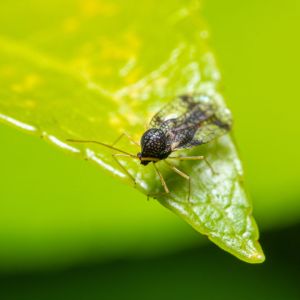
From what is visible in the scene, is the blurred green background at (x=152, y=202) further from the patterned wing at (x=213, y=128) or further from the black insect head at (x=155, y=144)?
the black insect head at (x=155, y=144)

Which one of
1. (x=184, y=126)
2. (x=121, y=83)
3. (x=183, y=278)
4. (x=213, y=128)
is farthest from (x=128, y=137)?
(x=183, y=278)

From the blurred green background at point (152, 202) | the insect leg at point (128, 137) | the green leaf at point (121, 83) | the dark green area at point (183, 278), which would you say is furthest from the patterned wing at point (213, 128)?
the dark green area at point (183, 278)

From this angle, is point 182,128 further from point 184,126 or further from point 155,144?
point 155,144

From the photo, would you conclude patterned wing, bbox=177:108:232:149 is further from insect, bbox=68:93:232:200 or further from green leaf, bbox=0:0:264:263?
green leaf, bbox=0:0:264:263

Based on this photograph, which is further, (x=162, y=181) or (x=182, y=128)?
(x=182, y=128)

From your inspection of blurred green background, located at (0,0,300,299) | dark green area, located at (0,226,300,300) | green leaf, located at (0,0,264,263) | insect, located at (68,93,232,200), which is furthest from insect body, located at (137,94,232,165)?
dark green area, located at (0,226,300,300)

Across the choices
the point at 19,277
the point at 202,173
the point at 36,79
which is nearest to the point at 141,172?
the point at 202,173
